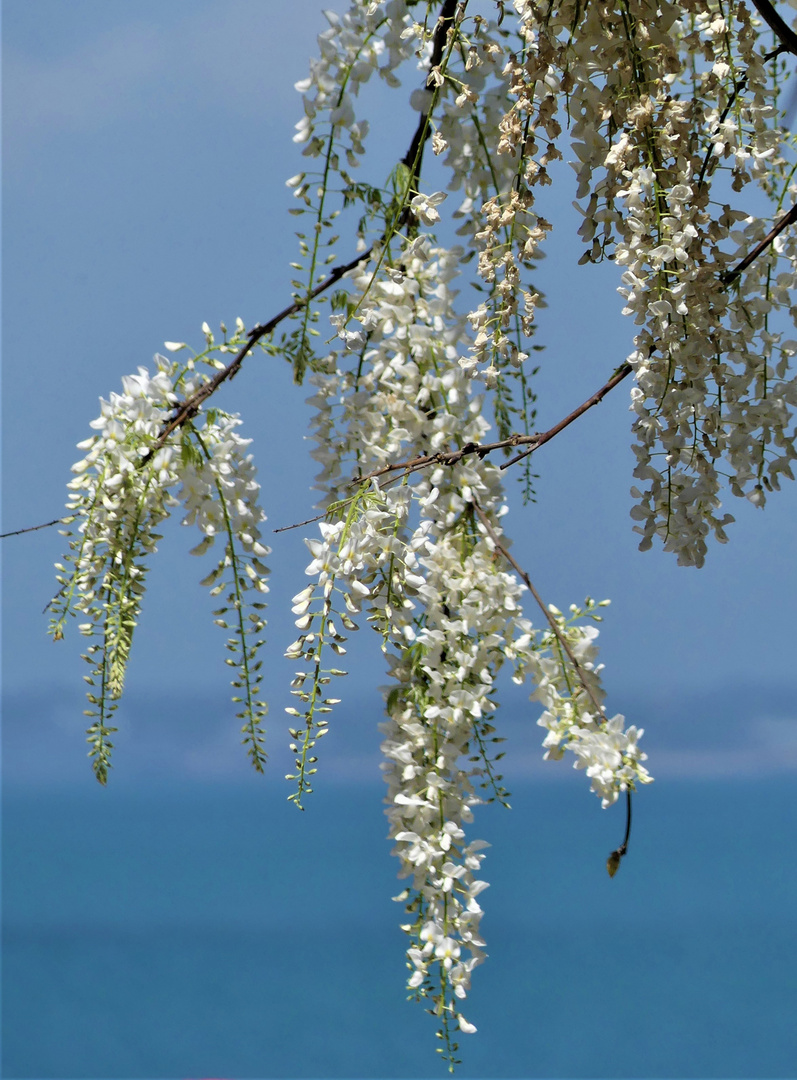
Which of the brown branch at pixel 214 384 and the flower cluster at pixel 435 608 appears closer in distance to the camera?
the flower cluster at pixel 435 608

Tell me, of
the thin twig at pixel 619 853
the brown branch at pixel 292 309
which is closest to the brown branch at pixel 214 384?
the brown branch at pixel 292 309

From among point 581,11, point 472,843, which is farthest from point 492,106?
point 472,843

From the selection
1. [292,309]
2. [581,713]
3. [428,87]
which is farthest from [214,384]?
[581,713]

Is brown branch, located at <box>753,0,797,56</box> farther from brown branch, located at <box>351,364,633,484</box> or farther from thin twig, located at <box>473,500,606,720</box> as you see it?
thin twig, located at <box>473,500,606,720</box>

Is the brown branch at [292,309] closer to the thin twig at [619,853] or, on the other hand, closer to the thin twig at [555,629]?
the thin twig at [555,629]

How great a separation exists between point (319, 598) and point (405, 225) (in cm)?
40

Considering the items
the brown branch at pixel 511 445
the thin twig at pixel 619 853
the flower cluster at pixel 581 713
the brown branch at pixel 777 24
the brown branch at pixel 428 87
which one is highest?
the brown branch at pixel 428 87

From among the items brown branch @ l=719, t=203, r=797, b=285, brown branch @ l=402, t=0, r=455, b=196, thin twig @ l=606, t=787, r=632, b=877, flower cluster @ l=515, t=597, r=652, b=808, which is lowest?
thin twig @ l=606, t=787, r=632, b=877

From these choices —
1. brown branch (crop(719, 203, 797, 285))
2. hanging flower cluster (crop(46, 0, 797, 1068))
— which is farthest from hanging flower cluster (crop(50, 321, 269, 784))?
brown branch (crop(719, 203, 797, 285))

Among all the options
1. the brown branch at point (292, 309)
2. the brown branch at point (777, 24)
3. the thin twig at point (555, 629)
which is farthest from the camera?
the brown branch at point (292, 309)

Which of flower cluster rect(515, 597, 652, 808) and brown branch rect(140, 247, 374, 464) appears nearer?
flower cluster rect(515, 597, 652, 808)

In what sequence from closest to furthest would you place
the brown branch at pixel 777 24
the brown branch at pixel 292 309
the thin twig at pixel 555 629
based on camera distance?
1. the brown branch at pixel 777 24
2. the thin twig at pixel 555 629
3. the brown branch at pixel 292 309

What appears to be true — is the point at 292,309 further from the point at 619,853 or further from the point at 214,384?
the point at 619,853

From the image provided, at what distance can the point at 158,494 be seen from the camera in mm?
1124
